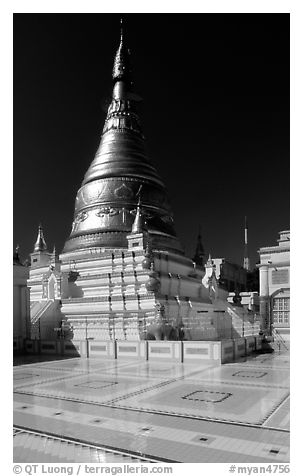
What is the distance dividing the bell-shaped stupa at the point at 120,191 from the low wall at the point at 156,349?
37.4 ft

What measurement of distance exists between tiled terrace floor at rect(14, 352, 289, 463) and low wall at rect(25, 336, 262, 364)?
1.80m

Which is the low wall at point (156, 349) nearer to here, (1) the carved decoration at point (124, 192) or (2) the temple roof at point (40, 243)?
(1) the carved decoration at point (124, 192)

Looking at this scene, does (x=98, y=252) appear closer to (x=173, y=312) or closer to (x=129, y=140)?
(x=173, y=312)

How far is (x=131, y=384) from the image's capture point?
41.5ft

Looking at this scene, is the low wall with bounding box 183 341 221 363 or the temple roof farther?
the temple roof

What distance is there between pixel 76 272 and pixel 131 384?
1853cm

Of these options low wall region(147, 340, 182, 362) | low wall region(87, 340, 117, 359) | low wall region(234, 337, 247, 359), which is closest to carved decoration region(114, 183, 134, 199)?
low wall region(87, 340, 117, 359)

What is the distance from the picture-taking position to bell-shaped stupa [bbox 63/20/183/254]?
3353 cm

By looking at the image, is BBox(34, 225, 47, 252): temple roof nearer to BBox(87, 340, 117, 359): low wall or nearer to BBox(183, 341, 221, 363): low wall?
BBox(87, 340, 117, 359): low wall

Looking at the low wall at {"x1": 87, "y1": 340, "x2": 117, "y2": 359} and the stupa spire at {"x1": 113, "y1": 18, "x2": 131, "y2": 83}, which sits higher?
the stupa spire at {"x1": 113, "y1": 18, "x2": 131, "y2": 83}

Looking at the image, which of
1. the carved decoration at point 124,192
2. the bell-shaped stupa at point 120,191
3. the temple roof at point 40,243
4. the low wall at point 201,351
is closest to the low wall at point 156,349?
the low wall at point 201,351

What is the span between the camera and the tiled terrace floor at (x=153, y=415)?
6598 millimetres

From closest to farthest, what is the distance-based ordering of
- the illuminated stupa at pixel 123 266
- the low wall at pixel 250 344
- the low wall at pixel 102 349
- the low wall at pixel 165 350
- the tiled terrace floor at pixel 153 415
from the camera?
the tiled terrace floor at pixel 153 415, the low wall at pixel 165 350, the low wall at pixel 102 349, the low wall at pixel 250 344, the illuminated stupa at pixel 123 266
